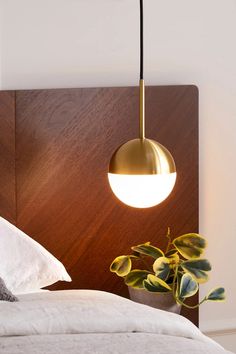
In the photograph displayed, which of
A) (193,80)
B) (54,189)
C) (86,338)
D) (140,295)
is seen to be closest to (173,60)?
(193,80)

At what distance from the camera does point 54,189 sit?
2.76 meters

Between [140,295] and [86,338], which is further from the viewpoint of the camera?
[140,295]

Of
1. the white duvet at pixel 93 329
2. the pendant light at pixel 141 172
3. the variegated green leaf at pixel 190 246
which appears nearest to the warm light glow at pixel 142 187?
the pendant light at pixel 141 172

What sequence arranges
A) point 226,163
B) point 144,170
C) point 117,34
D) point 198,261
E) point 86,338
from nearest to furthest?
point 86,338 < point 144,170 < point 198,261 < point 117,34 < point 226,163

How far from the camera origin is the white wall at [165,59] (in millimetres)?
2721

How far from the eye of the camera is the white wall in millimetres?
2721

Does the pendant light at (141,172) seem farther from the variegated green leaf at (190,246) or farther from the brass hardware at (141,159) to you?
the variegated green leaf at (190,246)

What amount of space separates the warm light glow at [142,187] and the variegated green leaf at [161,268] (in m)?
0.35

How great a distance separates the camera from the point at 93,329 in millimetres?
1916

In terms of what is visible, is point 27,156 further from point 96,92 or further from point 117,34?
point 117,34

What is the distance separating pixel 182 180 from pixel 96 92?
1.42ft

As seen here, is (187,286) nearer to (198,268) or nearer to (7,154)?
(198,268)

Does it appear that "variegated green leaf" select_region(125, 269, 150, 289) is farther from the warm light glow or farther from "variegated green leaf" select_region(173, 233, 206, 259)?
the warm light glow

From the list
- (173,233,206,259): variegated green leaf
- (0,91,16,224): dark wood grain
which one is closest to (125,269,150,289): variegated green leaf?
(173,233,206,259): variegated green leaf
